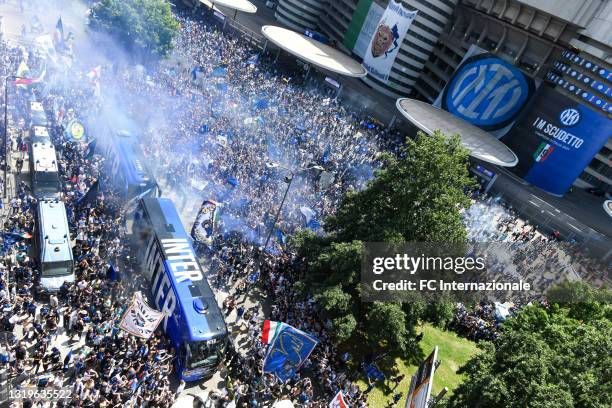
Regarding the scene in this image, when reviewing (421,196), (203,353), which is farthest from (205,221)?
(421,196)

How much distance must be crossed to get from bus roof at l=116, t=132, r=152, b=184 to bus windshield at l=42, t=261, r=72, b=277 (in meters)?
6.71

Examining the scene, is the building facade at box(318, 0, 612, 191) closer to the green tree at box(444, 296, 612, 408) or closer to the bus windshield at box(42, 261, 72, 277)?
the green tree at box(444, 296, 612, 408)

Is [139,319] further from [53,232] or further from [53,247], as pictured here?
[53,232]

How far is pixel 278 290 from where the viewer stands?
84.5 feet

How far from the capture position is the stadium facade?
50312mm

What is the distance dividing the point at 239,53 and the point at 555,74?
3979 cm

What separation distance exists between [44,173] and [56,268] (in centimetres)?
771

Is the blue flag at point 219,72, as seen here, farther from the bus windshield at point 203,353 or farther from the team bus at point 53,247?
the bus windshield at point 203,353

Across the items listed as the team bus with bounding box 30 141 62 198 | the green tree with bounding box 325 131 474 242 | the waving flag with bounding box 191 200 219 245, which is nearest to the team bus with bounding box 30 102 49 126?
the team bus with bounding box 30 141 62 198

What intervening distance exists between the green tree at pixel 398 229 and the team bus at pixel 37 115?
70.9 ft

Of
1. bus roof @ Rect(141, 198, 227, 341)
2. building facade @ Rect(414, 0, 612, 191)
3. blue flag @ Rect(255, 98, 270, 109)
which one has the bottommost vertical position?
bus roof @ Rect(141, 198, 227, 341)

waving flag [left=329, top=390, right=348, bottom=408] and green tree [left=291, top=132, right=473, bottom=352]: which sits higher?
green tree [left=291, top=132, right=473, bottom=352]

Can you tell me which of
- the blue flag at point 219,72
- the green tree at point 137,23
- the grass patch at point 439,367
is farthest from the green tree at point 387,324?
the green tree at point 137,23

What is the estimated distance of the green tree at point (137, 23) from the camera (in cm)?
4809
